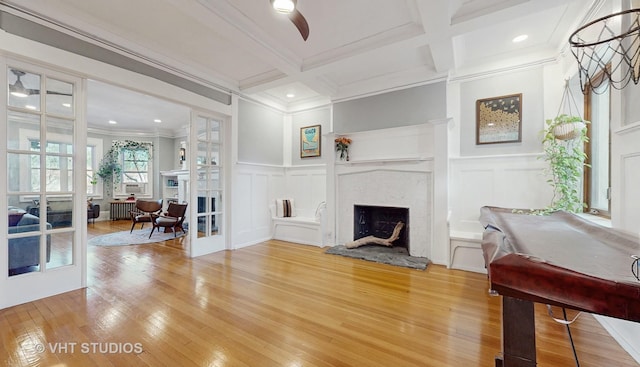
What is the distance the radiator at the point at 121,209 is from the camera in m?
7.57

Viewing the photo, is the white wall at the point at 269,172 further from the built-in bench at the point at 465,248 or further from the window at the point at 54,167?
the built-in bench at the point at 465,248

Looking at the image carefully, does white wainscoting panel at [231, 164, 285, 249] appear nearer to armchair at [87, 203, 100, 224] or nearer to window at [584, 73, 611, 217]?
window at [584, 73, 611, 217]

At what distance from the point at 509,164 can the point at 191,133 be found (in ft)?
15.8

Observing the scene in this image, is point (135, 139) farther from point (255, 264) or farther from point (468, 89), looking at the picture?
point (468, 89)

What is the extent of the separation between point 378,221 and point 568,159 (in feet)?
8.76

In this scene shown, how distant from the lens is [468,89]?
12.4 ft

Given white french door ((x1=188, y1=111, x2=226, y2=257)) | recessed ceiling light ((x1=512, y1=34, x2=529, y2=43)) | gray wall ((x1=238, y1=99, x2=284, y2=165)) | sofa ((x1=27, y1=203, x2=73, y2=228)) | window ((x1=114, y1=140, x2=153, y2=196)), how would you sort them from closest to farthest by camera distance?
sofa ((x1=27, y1=203, x2=73, y2=228)), recessed ceiling light ((x1=512, y1=34, x2=529, y2=43)), white french door ((x1=188, y1=111, x2=226, y2=257)), gray wall ((x1=238, y1=99, x2=284, y2=165)), window ((x1=114, y1=140, x2=153, y2=196))

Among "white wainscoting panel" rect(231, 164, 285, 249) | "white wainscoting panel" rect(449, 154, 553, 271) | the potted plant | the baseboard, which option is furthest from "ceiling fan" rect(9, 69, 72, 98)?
the potted plant

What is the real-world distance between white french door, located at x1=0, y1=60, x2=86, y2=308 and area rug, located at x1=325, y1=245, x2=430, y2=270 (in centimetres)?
332

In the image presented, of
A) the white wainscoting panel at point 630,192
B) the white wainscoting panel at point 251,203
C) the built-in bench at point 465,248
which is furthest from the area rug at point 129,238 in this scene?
the white wainscoting panel at point 630,192

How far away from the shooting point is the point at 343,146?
175 inches

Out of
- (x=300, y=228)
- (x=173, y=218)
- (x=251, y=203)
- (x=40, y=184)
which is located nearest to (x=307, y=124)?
(x=251, y=203)

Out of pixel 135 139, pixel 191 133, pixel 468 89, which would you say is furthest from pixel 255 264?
pixel 135 139

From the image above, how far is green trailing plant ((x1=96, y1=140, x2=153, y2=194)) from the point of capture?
7463mm
